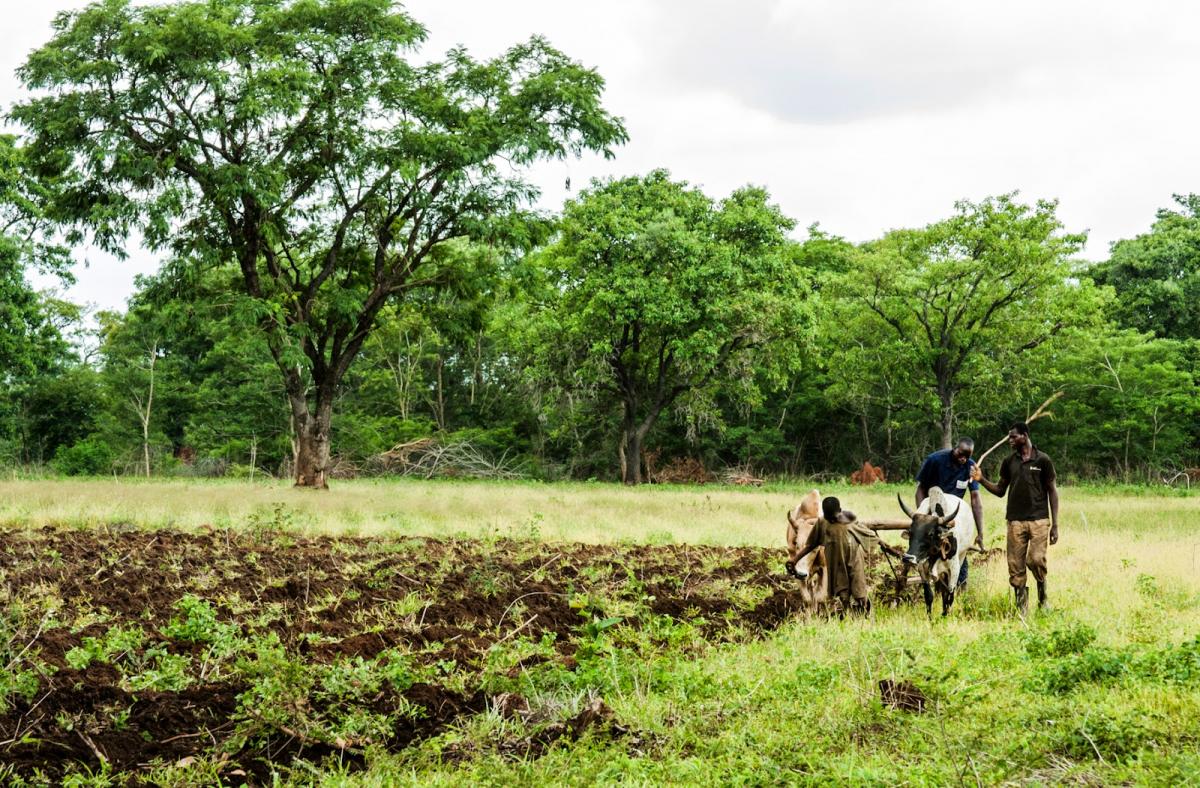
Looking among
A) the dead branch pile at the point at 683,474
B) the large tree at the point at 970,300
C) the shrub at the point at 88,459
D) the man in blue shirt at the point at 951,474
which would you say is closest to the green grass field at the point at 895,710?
the man in blue shirt at the point at 951,474

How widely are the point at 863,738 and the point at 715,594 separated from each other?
4953mm

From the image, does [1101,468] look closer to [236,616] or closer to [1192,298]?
[1192,298]

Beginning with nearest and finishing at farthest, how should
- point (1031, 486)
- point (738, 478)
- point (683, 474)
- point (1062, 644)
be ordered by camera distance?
1. point (1062, 644)
2. point (1031, 486)
3. point (738, 478)
4. point (683, 474)

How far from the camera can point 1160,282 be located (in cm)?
4472

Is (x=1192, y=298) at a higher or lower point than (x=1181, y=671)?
higher

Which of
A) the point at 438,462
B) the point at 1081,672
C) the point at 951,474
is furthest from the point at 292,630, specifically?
the point at 438,462

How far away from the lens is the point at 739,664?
7824mm

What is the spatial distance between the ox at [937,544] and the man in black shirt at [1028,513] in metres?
0.49

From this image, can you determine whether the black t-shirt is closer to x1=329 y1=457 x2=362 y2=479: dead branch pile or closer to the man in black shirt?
the man in black shirt

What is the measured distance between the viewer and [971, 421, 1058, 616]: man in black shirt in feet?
34.4

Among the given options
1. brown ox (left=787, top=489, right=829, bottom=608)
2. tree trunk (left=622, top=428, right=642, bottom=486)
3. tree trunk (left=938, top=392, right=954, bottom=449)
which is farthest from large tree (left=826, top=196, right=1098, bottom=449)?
brown ox (left=787, top=489, right=829, bottom=608)

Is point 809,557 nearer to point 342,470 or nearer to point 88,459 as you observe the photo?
point 342,470

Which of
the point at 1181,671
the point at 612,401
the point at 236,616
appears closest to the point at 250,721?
the point at 236,616

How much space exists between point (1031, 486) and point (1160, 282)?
40.0m
